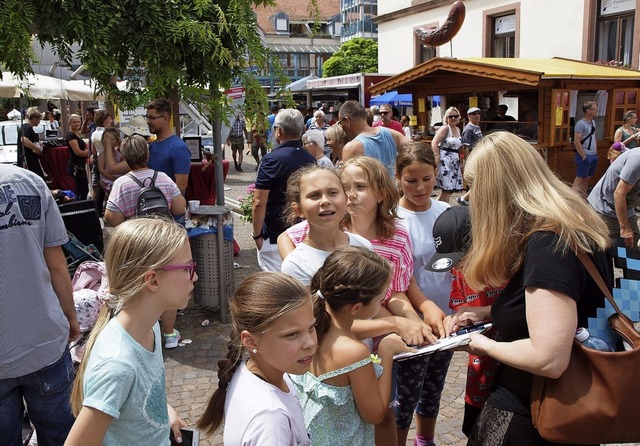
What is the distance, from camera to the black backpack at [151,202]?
4599 mm

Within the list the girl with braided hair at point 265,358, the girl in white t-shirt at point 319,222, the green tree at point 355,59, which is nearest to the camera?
the girl with braided hair at point 265,358

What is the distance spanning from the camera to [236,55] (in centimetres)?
542

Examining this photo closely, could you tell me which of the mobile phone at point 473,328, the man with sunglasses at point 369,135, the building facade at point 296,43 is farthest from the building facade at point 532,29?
the building facade at point 296,43

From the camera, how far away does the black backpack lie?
4599mm

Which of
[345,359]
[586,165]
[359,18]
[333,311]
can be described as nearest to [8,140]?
[333,311]

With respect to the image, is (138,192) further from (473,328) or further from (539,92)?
(539,92)

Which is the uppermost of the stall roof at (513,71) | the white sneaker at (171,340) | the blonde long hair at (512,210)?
the stall roof at (513,71)

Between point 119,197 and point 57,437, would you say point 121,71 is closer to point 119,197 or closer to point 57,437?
point 119,197

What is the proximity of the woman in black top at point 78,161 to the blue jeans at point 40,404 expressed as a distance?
29.5ft

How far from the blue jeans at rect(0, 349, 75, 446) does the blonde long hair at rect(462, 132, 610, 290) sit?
69.4 inches

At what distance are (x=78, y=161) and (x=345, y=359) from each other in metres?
10.0

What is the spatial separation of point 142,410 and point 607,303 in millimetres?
1547

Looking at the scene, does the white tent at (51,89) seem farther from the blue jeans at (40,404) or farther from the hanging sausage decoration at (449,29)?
the blue jeans at (40,404)

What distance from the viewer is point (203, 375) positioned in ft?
14.6
